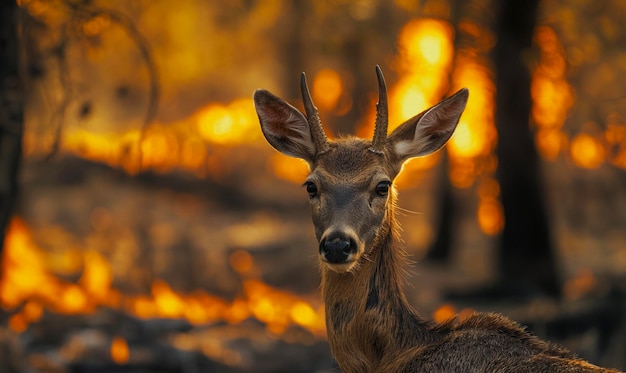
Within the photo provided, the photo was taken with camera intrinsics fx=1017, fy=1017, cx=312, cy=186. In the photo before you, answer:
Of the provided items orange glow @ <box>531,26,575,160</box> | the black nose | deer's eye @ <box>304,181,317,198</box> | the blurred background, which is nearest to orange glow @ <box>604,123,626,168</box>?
the blurred background

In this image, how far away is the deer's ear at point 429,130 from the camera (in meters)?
7.44

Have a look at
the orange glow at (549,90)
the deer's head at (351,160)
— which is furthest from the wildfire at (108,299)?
the deer's head at (351,160)

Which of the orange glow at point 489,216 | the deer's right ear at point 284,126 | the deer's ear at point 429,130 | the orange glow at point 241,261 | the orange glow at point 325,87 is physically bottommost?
the orange glow at point 241,261

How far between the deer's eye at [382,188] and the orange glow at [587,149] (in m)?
7.90

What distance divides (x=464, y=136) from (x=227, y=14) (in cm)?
480

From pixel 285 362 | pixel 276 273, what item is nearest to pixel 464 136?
pixel 276 273

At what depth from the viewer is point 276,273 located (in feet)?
62.5

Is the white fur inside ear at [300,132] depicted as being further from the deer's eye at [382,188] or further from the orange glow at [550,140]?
the orange glow at [550,140]

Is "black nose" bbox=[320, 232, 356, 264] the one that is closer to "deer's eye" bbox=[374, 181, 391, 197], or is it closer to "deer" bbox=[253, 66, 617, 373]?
"deer" bbox=[253, 66, 617, 373]

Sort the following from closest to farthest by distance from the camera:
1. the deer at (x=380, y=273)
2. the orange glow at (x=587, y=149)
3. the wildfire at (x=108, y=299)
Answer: the deer at (x=380, y=273)
the wildfire at (x=108, y=299)
the orange glow at (x=587, y=149)

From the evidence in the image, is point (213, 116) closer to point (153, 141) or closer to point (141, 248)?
point (141, 248)

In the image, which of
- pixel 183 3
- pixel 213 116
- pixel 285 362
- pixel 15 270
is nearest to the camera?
pixel 285 362

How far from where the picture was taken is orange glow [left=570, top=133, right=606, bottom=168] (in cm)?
1476

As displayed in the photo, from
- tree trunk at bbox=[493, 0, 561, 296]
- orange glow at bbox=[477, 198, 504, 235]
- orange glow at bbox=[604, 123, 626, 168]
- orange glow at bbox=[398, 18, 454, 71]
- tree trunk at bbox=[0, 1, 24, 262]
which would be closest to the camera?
tree trunk at bbox=[0, 1, 24, 262]
